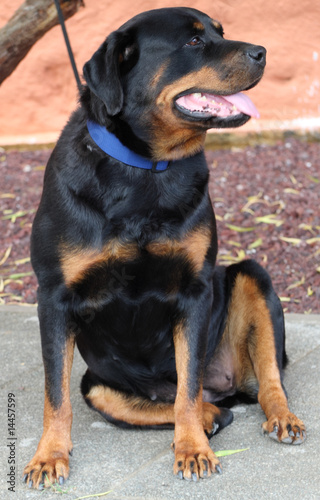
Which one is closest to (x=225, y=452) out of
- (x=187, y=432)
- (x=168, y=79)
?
(x=187, y=432)

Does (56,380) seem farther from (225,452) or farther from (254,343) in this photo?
(254,343)

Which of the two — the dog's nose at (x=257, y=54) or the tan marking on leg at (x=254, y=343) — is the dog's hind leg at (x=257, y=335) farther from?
the dog's nose at (x=257, y=54)

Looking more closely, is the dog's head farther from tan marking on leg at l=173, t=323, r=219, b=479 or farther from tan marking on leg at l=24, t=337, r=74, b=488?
tan marking on leg at l=24, t=337, r=74, b=488

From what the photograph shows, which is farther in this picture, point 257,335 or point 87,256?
point 257,335

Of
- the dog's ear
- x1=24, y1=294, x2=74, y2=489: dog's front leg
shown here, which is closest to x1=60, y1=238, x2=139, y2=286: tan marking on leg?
x1=24, y1=294, x2=74, y2=489: dog's front leg

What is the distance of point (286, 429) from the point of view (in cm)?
293

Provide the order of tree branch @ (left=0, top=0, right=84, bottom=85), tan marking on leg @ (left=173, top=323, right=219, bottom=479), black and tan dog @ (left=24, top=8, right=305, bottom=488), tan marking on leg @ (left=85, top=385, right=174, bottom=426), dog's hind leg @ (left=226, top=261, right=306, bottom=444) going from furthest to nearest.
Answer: tree branch @ (left=0, top=0, right=84, bottom=85), dog's hind leg @ (left=226, top=261, right=306, bottom=444), tan marking on leg @ (left=85, top=385, right=174, bottom=426), black and tan dog @ (left=24, top=8, right=305, bottom=488), tan marking on leg @ (left=173, top=323, right=219, bottom=479)

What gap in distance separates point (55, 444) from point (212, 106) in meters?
1.47

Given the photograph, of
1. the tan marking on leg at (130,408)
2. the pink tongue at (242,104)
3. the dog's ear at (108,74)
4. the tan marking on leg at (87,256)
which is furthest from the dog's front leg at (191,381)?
the dog's ear at (108,74)

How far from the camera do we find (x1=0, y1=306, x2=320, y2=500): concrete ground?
2576 millimetres

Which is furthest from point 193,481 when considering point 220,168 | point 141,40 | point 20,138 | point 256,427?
point 20,138

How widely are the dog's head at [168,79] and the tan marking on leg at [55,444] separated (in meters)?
0.94

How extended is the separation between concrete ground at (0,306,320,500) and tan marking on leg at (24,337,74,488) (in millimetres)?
55

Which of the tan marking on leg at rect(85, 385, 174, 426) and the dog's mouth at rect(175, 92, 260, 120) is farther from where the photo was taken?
the tan marking on leg at rect(85, 385, 174, 426)
